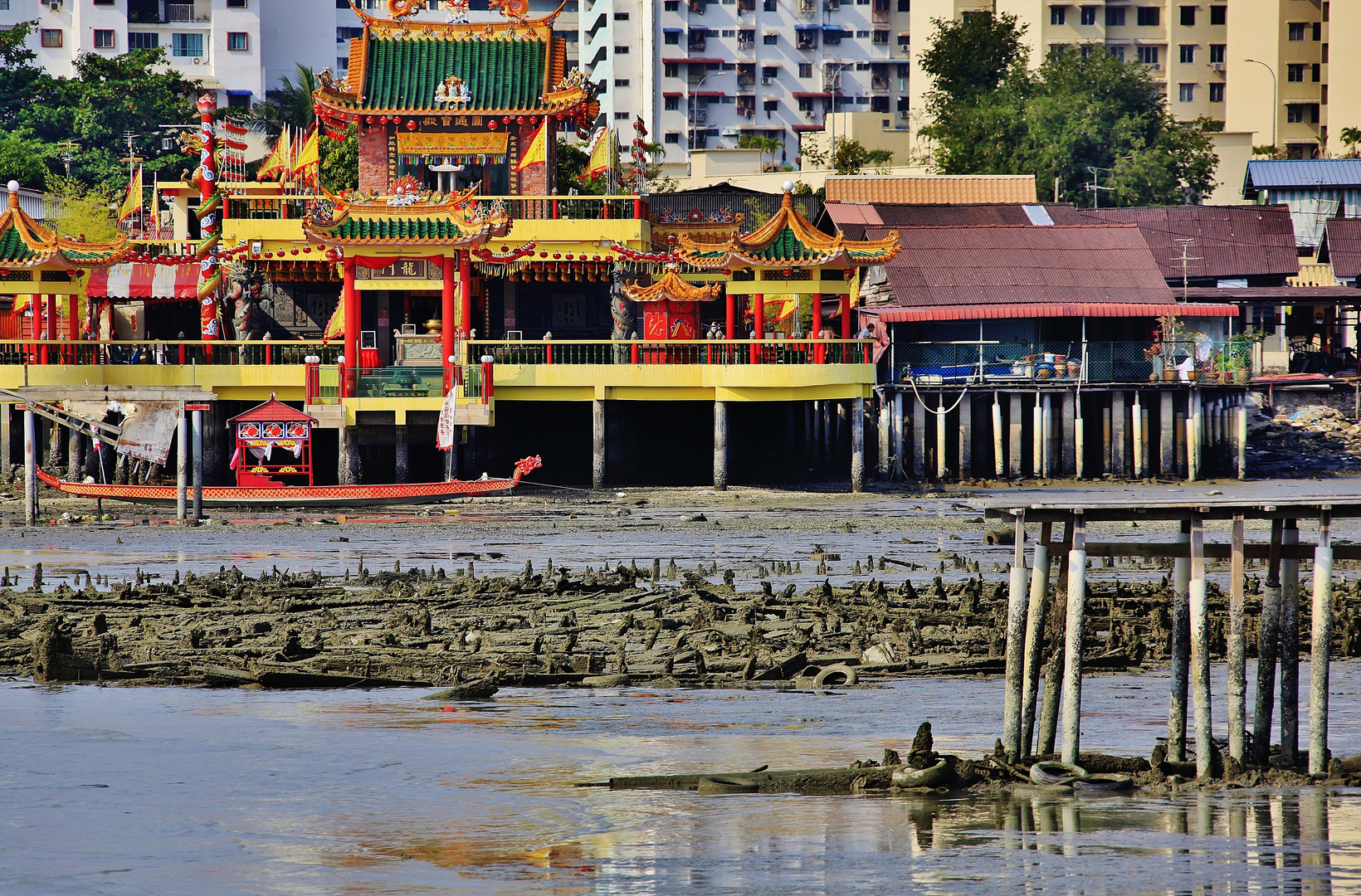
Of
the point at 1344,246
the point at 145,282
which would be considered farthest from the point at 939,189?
the point at 145,282

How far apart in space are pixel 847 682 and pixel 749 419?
27209mm

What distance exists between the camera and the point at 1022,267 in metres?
44.5

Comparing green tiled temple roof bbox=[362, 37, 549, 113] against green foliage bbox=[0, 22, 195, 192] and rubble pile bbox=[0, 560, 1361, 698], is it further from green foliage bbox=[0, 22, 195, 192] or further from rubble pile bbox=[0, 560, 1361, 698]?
green foliage bbox=[0, 22, 195, 192]

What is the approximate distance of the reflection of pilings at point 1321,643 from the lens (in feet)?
38.7

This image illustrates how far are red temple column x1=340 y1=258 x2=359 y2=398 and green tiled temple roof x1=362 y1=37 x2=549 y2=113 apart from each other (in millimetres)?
7032

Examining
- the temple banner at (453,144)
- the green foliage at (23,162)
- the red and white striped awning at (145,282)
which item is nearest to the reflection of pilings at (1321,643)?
the temple banner at (453,144)

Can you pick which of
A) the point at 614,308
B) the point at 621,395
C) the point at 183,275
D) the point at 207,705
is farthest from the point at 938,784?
the point at 183,275

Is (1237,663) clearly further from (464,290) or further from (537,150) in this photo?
(537,150)

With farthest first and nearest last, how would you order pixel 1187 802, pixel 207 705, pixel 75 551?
pixel 75 551, pixel 207 705, pixel 1187 802

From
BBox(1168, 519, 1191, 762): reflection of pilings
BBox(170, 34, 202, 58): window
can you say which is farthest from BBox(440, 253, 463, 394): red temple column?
BBox(170, 34, 202, 58): window

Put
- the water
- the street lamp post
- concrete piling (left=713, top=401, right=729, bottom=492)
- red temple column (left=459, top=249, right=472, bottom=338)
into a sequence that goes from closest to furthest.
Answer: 1. the water
2. concrete piling (left=713, top=401, right=729, bottom=492)
3. red temple column (left=459, top=249, right=472, bottom=338)
4. the street lamp post

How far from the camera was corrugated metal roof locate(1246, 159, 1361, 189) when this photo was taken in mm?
62031

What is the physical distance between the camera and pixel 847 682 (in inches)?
632

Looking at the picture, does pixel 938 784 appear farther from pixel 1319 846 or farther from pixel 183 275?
pixel 183 275
